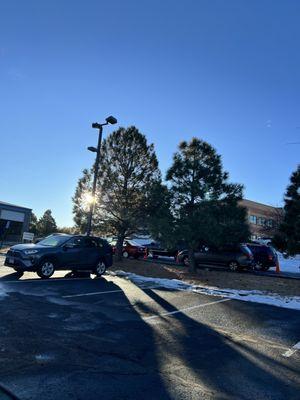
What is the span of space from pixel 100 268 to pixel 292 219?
7.85 m

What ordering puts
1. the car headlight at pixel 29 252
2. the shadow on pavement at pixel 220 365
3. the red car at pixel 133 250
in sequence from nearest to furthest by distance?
1. the shadow on pavement at pixel 220 365
2. the car headlight at pixel 29 252
3. the red car at pixel 133 250

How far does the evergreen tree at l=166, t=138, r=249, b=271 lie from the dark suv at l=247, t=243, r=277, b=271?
21.9 ft

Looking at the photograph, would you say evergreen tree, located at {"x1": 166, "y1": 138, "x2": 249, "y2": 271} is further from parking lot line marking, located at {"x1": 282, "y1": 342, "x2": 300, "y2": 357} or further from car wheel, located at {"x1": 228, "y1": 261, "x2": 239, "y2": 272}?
parking lot line marking, located at {"x1": 282, "y1": 342, "x2": 300, "y2": 357}

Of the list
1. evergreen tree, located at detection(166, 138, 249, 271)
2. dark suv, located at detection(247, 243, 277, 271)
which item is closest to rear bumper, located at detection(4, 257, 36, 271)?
evergreen tree, located at detection(166, 138, 249, 271)

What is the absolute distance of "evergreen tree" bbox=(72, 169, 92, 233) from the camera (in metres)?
22.4

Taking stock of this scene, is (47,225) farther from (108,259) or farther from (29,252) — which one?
(29,252)

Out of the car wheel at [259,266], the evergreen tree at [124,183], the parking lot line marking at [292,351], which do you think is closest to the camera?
the parking lot line marking at [292,351]

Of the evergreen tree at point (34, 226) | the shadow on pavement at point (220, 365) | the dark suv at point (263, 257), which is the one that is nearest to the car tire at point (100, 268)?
the shadow on pavement at point (220, 365)

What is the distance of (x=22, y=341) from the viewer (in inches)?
235

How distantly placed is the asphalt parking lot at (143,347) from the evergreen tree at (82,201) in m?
11.5

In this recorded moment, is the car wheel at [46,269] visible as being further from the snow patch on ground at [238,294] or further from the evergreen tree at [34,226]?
the evergreen tree at [34,226]

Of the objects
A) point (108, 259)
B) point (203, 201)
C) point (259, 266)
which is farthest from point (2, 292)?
point (259, 266)

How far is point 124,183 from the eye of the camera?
72.4 ft

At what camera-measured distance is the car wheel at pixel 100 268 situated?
16.0 meters
